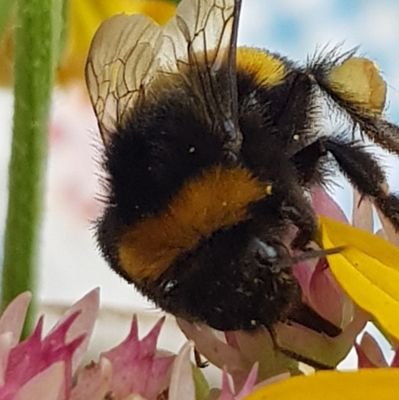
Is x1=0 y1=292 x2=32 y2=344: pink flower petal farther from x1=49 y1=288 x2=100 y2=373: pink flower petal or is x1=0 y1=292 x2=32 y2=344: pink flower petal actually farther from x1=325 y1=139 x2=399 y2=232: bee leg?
x1=325 y1=139 x2=399 y2=232: bee leg

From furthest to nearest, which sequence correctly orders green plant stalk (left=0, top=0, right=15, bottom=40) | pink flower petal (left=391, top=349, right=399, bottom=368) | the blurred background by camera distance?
the blurred background, green plant stalk (left=0, top=0, right=15, bottom=40), pink flower petal (left=391, top=349, right=399, bottom=368)

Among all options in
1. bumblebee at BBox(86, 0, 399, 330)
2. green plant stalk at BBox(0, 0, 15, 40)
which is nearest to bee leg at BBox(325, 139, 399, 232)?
bumblebee at BBox(86, 0, 399, 330)

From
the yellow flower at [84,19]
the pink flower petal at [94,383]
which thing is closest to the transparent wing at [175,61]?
the pink flower petal at [94,383]

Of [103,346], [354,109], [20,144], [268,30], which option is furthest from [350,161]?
[268,30]

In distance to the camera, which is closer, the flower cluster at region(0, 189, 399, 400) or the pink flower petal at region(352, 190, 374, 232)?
the flower cluster at region(0, 189, 399, 400)

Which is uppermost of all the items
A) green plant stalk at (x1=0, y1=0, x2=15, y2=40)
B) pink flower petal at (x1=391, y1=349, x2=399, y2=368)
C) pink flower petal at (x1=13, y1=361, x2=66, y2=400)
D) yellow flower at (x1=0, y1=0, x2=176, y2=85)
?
yellow flower at (x1=0, y1=0, x2=176, y2=85)

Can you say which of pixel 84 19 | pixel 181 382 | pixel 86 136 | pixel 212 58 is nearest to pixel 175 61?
pixel 212 58

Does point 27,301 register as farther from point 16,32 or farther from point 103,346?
point 103,346

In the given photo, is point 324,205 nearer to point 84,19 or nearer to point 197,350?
point 197,350
